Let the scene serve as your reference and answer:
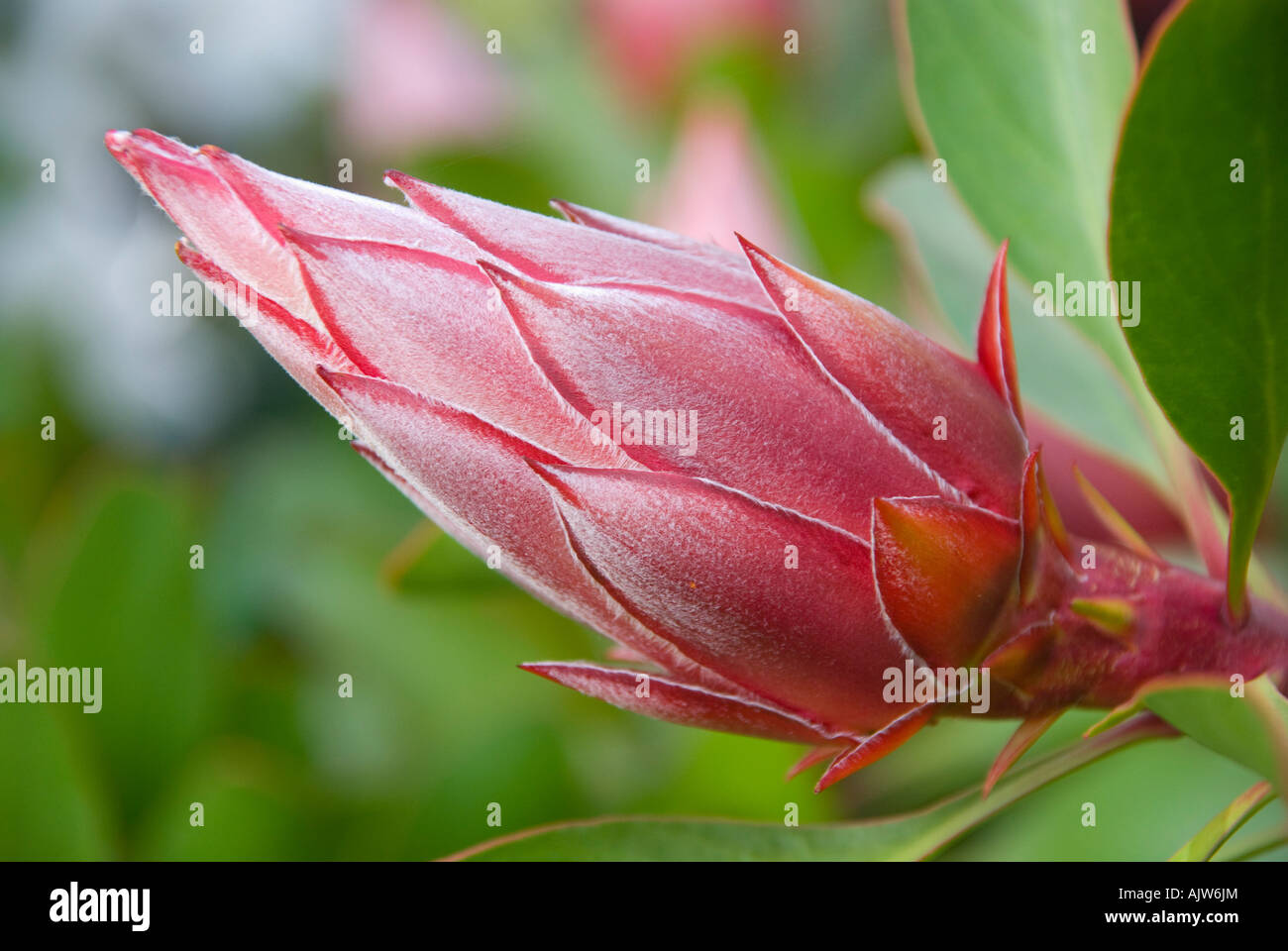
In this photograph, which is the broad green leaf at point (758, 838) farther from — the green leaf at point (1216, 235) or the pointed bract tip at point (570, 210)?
the pointed bract tip at point (570, 210)

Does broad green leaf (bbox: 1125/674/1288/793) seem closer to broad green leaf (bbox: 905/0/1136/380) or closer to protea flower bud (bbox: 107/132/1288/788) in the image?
protea flower bud (bbox: 107/132/1288/788)

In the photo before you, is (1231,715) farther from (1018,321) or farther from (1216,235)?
(1018,321)

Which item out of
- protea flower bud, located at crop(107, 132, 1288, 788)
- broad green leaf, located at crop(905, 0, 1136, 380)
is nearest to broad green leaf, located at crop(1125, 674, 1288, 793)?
protea flower bud, located at crop(107, 132, 1288, 788)

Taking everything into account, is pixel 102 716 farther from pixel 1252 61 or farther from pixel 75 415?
pixel 1252 61

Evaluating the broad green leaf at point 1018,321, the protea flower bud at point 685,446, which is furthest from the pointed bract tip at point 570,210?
the broad green leaf at point 1018,321

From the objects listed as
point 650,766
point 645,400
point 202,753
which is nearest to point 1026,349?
point 645,400
